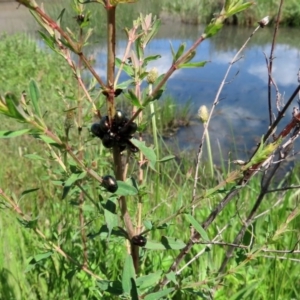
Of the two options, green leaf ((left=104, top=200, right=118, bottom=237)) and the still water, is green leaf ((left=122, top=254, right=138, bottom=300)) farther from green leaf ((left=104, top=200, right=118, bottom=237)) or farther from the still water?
the still water

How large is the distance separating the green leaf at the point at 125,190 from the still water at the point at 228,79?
223 centimetres

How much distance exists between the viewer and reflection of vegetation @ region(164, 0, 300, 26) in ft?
32.0

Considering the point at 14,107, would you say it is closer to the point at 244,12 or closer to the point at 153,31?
the point at 153,31

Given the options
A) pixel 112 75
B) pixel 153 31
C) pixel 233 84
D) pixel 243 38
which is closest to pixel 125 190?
pixel 112 75

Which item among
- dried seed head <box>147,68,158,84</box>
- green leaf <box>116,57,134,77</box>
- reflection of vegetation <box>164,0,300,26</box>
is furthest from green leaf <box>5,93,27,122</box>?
Result: reflection of vegetation <box>164,0,300,26</box>

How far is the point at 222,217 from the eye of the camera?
152cm

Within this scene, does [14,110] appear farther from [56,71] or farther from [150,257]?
[56,71]

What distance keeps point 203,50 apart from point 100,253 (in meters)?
7.91

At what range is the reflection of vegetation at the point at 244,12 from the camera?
9766 mm

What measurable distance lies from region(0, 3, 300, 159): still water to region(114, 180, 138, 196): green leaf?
7.31 feet

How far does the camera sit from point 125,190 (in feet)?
2.01

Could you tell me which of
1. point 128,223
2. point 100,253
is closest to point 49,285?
point 100,253

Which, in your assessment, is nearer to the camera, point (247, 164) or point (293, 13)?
point (247, 164)

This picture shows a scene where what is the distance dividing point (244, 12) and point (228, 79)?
4273 mm
